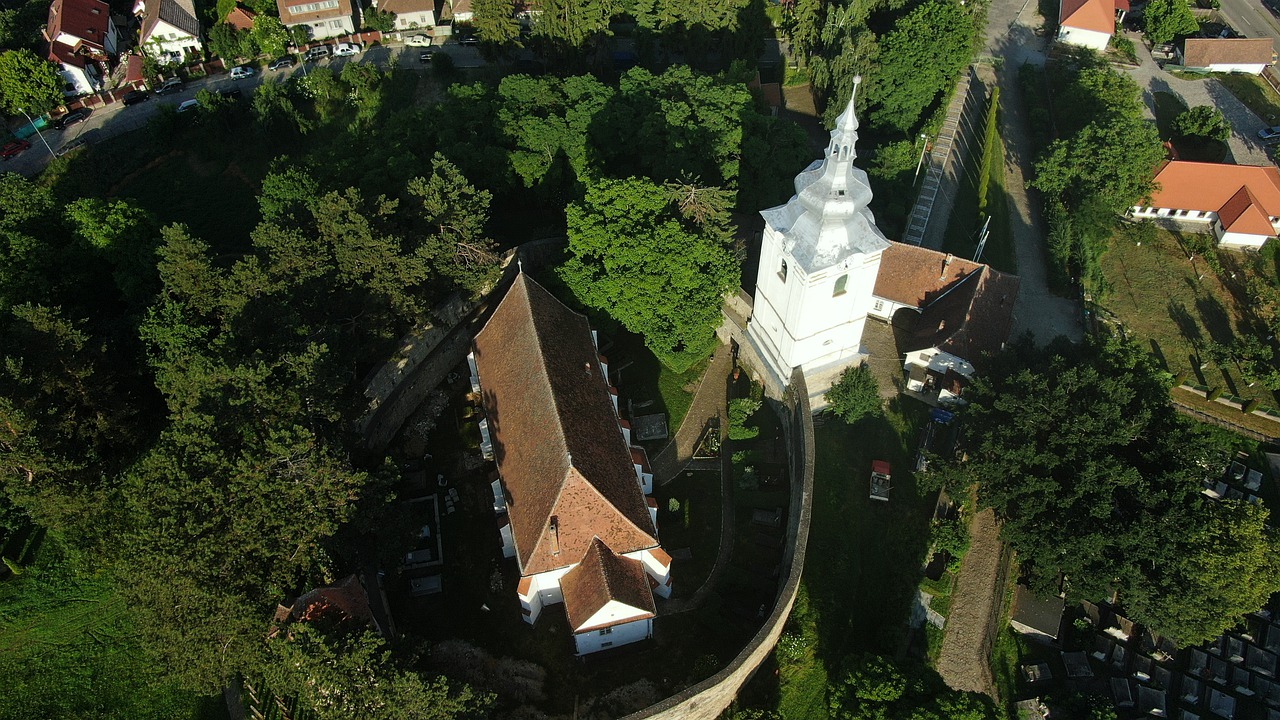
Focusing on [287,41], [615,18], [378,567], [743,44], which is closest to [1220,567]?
[378,567]

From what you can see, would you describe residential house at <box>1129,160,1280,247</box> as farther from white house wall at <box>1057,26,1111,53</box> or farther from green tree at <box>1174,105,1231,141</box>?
white house wall at <box>1057,26,1111,53</box>

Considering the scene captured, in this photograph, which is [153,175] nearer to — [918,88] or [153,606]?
[153,606]

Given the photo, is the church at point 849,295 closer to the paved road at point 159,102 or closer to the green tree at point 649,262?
the green tree at point 649,262

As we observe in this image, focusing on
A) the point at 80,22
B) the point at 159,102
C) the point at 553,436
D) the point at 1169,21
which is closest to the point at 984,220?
the point at 553,436

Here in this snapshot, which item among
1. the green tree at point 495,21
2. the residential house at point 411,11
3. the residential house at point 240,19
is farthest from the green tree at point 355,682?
the residential house at point 240,19

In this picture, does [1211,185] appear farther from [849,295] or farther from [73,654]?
[73,654]

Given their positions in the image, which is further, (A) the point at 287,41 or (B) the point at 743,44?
(A) the point at 287,41
